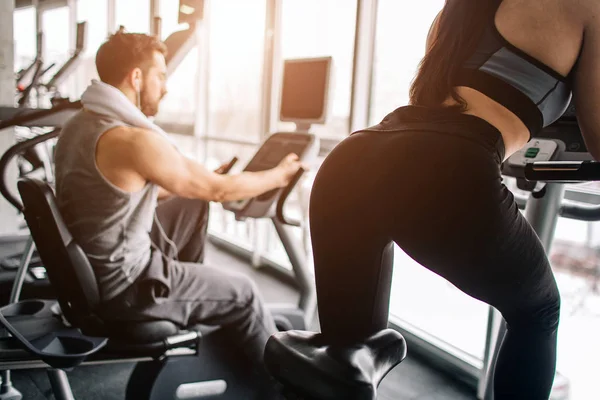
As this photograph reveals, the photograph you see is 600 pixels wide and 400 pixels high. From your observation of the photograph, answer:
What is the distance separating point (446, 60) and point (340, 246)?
0.46m

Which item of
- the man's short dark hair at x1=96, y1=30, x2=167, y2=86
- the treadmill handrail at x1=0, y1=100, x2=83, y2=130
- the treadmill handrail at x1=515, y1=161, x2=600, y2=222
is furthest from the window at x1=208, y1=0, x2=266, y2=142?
the treadmill handrail at x1=515, y1=161, x2=600, y2=222

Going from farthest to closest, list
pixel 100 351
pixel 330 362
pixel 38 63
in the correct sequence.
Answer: pixel 38 63
pixel 100 351
pixel 330 362

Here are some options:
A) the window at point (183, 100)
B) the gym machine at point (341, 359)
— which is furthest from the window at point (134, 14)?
the gym machine at point (341, 359)

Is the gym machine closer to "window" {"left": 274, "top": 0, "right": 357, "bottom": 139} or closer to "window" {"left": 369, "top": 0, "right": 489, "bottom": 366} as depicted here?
"window" {"left": 369, "top": 0, "right": 489, "bottom": 366}

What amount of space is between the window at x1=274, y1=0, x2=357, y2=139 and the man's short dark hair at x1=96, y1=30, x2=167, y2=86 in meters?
1.35

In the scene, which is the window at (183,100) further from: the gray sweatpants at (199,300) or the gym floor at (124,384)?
the gray sweatpants at (199,300)

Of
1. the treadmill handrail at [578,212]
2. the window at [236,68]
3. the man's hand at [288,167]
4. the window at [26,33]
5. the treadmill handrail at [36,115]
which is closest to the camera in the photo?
the treadmill handrail at [578,212]

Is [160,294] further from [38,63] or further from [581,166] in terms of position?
[38,63]

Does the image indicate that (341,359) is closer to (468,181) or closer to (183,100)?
(468,181)

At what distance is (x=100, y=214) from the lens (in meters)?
1.61

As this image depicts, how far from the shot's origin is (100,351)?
1543 millimetres

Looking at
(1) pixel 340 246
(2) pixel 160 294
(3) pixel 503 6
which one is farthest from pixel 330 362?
(2) pixel 160 294

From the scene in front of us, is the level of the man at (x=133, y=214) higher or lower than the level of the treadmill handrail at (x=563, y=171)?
lower

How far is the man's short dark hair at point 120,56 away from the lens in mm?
1891
